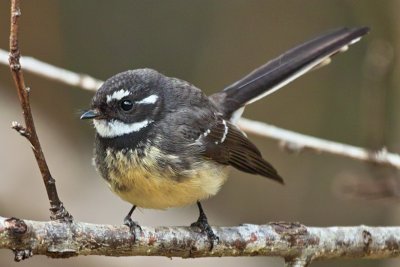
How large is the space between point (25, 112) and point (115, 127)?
1288 millimetres

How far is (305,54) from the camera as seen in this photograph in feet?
15.3

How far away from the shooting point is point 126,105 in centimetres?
387

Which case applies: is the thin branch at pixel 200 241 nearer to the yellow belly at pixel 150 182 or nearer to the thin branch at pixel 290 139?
the yellow belly at pixel 150 182

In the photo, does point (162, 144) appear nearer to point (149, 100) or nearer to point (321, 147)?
point (149, 100)

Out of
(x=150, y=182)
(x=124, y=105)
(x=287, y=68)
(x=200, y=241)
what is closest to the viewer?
(x=200, y=241)

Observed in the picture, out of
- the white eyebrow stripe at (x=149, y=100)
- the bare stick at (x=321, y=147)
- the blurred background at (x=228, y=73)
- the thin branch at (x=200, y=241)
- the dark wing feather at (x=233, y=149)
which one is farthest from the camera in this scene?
the blurred background at (x=228, y=73)

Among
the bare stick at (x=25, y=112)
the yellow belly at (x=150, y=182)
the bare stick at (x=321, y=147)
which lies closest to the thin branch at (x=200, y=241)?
the bare stick at (x=25, y=112)

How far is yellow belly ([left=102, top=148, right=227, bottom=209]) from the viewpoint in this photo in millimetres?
3615

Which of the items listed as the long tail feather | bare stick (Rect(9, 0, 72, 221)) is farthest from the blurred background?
bare stick (Rect(9, 0, 72, 221))

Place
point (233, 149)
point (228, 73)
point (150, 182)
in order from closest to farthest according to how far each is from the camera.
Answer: point (150, 182)
point (233, 149)
point (228, 73)

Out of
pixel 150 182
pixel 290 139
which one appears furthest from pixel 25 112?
pixel 290 139

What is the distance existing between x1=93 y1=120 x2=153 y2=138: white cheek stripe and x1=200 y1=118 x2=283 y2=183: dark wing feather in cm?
40

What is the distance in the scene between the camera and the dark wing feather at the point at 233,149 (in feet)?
13.5

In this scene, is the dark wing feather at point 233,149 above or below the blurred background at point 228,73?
below
